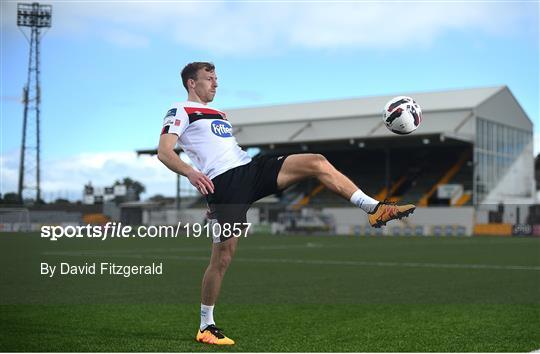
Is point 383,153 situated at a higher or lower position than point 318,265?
higher

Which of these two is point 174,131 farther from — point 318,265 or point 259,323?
point 318,265

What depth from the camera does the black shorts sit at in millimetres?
5344

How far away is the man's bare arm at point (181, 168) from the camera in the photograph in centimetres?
496

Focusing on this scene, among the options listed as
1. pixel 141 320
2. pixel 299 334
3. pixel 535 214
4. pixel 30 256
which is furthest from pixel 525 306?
pixel 535 214

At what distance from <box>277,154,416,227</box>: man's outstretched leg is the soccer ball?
74 centimetres

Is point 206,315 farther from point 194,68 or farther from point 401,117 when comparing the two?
point 401,117

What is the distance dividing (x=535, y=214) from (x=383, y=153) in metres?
10.2

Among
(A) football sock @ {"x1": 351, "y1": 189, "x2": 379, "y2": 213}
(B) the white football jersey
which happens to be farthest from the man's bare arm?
(A) football sock @ {"x1": 351, "y1": 189, "x2": 379, "y2": 213}

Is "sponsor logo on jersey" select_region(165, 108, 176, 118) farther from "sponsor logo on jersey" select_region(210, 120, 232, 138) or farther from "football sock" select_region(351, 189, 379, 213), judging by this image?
"football sock" select_region(351, 189, 379, 213)

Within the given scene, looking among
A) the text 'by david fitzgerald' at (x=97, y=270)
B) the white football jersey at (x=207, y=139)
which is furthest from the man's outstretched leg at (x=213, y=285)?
the text 'by david fitzgerald' at (x=97, y=270)

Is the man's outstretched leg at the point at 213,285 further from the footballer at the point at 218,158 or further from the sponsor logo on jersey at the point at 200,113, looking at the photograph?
the sponsor logo on jersey at the point at 200,113

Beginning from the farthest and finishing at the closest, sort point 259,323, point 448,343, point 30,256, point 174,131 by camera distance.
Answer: point 30,256 < point 259,323 < point 448,343 < point 174,131

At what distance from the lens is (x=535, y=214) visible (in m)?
44.7

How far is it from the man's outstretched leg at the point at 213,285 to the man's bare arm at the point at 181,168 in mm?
887
